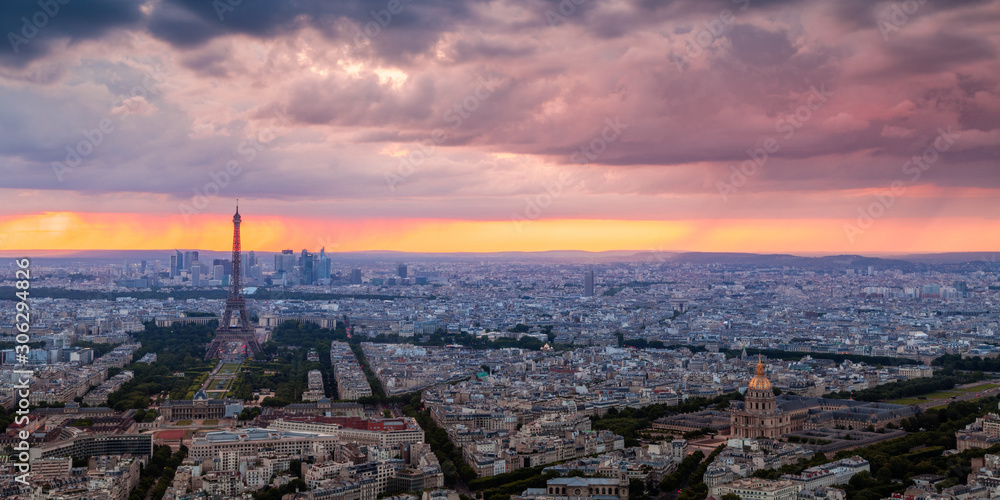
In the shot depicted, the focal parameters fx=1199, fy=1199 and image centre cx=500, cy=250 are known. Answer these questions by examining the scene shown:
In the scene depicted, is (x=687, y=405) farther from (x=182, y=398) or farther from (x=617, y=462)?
(x=182, y=398)

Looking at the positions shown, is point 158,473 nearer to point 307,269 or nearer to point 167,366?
point 167,366

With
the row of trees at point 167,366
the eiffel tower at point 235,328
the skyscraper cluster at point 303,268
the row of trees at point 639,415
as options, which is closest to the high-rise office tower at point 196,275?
the skyscraper cluster at point 303,268

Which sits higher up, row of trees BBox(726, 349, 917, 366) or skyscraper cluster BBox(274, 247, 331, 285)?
skyscraper cluster BBox(274, 247, 331, 285)

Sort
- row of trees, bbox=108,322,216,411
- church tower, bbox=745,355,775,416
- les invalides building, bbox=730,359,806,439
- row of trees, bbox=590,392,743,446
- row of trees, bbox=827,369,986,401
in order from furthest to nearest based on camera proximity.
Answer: row of trees, bbox=827,369,986,401, row of trees, bbox=108,322,216,411, church tower, bbox=745,355,775,416, les invalides building, bbox=730,359,806,439, row of trees, bbox=590,392,743,446

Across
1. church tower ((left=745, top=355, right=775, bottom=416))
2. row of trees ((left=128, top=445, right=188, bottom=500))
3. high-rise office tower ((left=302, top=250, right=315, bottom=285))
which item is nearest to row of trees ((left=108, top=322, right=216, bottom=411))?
row of trees ((left=128, top=445, right=188, bottom=500))

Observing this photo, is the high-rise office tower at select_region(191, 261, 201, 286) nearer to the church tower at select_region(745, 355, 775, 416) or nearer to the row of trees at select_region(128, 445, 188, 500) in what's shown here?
the row of trees at select_region(128, 445, 188, 500)

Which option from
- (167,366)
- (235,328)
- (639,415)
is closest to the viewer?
(639,415)

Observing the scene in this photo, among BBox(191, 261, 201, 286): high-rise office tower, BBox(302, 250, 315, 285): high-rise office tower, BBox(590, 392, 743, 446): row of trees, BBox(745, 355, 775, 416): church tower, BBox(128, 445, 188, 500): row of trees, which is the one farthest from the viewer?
BBox(302, 250, 315, 285): high-rise office tower

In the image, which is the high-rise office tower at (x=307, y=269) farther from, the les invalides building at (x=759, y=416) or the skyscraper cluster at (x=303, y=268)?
the les invalides building at (x=759, y=416)

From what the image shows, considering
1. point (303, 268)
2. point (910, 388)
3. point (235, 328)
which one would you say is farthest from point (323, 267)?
point (910, 388)
